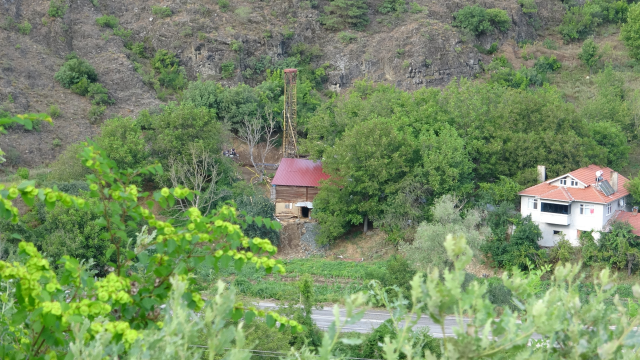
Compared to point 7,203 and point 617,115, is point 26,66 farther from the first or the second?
point 7,203

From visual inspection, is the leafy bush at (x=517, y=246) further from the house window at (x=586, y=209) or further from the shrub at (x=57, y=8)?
the shrub at (x=57, y=8)

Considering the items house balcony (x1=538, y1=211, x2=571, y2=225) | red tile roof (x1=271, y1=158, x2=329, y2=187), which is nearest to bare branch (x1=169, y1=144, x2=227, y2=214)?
red tile roof (x1=271, y1=158, x2=329, y2=187)

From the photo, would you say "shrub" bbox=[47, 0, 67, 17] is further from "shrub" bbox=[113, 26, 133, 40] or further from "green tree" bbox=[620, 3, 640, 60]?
"green tree" bbox=[620, 3, 640, 60]

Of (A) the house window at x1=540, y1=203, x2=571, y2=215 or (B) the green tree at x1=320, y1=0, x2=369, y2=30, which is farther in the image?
(B) the green tree at x1=320, y1=0, x2=369, y2=30

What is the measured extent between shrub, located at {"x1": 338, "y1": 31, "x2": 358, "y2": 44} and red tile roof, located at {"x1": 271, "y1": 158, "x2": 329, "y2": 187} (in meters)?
16.0

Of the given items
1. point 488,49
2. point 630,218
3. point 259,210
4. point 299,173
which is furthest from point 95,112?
point 630,218

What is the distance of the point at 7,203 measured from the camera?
559cm

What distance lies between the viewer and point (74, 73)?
42344mm

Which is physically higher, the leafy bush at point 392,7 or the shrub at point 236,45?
the leafy bush at point 392,7

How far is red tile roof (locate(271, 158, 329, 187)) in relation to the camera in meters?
35.8

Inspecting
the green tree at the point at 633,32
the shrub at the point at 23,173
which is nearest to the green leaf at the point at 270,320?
the shrub at the point at 23,173

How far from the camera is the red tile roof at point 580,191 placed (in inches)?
1206

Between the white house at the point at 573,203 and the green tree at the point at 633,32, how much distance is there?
21.8m

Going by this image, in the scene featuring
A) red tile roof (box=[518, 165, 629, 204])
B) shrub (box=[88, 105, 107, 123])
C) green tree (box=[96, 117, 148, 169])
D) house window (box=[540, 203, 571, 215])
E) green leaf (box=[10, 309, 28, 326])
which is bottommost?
house window (box=[540, 203, 571, 215])
